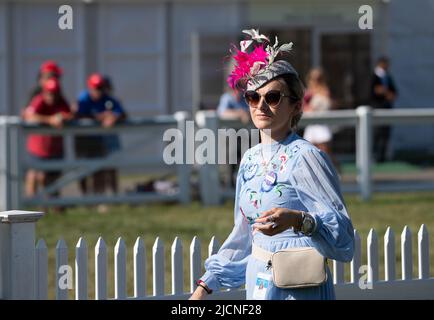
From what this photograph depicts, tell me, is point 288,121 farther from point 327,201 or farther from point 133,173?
point 133,173

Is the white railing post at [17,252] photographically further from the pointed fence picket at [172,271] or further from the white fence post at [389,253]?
the white fence post at [389,253]

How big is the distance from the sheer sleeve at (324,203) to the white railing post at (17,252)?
1.79m

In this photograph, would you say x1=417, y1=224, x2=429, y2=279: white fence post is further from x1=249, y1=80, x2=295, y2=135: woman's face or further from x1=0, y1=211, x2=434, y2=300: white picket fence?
x1=249, y1=80, x2=295, y2=135: woman's face

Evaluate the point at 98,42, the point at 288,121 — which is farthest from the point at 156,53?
the point at 288,121

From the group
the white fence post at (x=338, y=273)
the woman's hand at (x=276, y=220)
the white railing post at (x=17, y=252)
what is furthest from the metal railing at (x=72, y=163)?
the woman's hand at (x=276, y=220)

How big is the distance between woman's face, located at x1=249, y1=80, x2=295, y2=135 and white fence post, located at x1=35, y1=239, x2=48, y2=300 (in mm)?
1918

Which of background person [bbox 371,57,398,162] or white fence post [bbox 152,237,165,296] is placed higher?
background person [bbox 371,57,398,162]

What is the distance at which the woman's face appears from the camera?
5148mm

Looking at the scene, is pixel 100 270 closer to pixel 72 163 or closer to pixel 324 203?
pixel 324 203

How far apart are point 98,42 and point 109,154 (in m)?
6.90

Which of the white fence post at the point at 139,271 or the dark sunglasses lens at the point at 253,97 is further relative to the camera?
the white fence post at the point at 139,271

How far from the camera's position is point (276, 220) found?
4.73 meters

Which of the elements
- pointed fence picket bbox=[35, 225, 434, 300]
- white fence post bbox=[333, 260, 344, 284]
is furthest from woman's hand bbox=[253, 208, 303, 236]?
white fence post bbox=[333, 260, 344, 284]

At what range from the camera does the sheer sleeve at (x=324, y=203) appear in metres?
4.93
